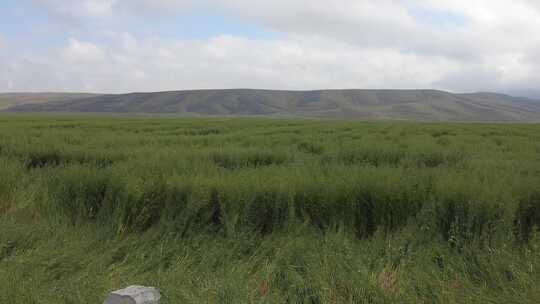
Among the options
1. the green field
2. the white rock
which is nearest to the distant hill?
the green field

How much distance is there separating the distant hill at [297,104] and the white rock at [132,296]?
117m

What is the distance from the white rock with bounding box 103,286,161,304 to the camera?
78.7 inches

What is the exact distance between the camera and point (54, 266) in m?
2.81

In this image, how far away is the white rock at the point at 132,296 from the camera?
6.56 ft

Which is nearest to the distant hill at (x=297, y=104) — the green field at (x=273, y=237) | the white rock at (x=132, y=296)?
the green field at (x=273, y=237)

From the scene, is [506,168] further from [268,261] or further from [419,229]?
[268,261]

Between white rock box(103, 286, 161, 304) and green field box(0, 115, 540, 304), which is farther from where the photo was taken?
green field box(0, 115, 540, 304)

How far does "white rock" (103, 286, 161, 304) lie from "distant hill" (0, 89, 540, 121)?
117 metres

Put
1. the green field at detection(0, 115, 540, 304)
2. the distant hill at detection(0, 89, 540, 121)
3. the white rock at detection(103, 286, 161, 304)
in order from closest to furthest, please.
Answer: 1. the white rock at detection(103, 286, 161, 304)
2. the green field at detection(0, 115, 540, 304)
3. the distant hill at detection(0, 89, 540, 121)

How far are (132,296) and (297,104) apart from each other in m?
160

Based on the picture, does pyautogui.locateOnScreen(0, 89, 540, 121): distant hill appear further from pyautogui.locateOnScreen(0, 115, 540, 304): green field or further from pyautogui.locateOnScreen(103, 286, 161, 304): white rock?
pyautogui.locateOnScreen(103, 286, 161, 304): white rock

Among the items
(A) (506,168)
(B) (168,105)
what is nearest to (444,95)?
(B) (168,105)

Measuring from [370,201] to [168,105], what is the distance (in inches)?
6077

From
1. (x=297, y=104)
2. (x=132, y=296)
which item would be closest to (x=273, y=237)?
(x=132, y=296)
